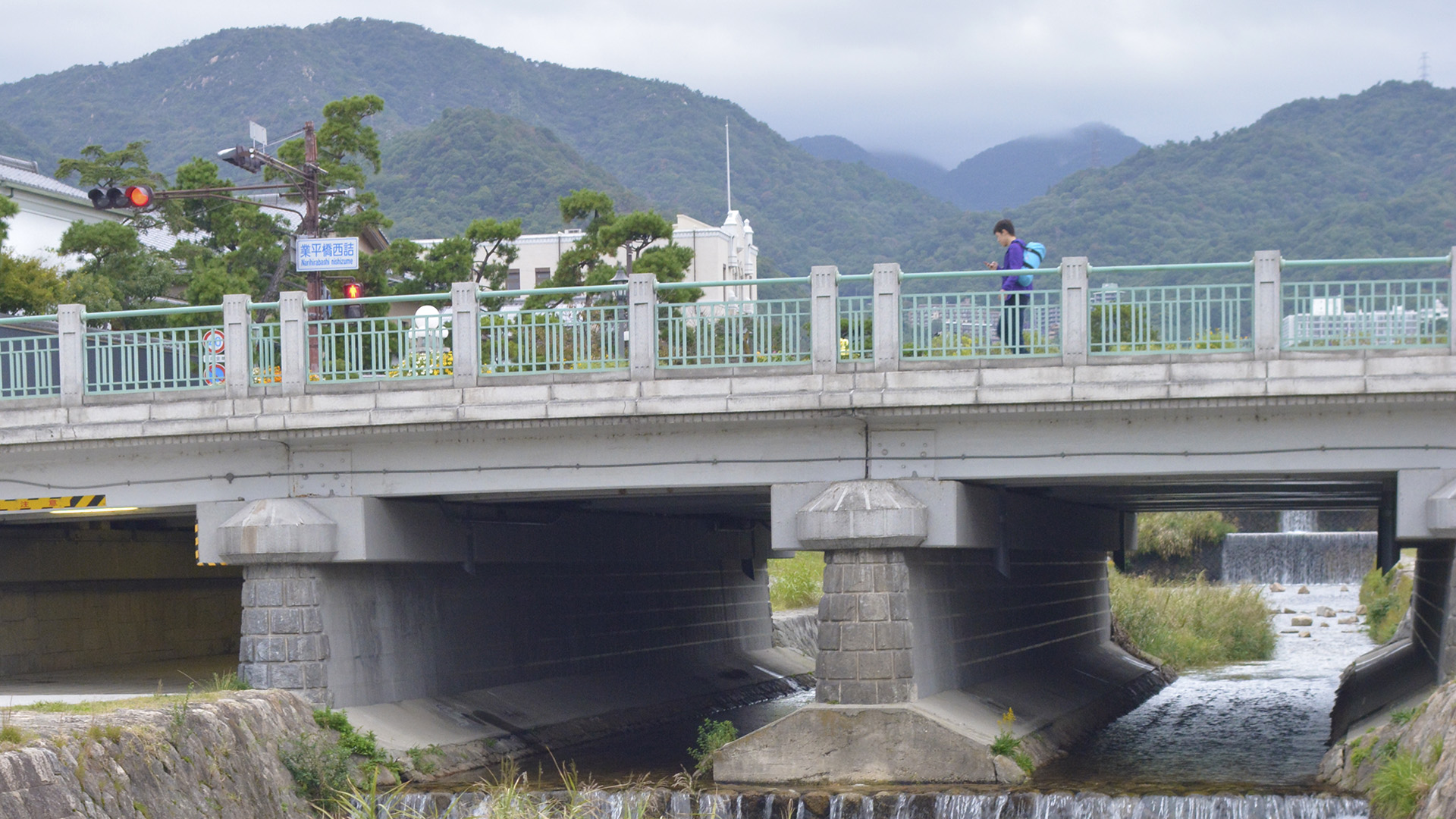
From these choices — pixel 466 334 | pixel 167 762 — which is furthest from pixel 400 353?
pixel 167 762

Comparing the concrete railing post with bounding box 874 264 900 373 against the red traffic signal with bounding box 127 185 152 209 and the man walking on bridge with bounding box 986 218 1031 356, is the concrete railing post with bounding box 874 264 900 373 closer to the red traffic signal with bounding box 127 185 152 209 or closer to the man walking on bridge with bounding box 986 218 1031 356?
the man walking on bridge with bounding box 986 218 1031 356

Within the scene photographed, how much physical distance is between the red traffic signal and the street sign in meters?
3.26

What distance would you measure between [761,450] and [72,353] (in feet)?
31.8

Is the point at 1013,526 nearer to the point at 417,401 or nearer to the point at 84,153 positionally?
the point at 417,401

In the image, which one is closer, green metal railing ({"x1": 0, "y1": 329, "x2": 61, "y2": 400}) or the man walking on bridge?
the man walking on bridge

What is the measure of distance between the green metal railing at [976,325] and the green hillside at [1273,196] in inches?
3643

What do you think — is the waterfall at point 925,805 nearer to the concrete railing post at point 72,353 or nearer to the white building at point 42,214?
the concrete railing post at point 72,353

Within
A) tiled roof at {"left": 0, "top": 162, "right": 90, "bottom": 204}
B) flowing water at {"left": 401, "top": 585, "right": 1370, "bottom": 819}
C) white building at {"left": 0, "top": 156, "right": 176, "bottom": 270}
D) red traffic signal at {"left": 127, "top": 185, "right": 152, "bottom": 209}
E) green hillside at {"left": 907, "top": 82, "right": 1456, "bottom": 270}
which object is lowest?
flowing water at {"left": 401, "top": 585, "right": 1370, "bottom": 819}

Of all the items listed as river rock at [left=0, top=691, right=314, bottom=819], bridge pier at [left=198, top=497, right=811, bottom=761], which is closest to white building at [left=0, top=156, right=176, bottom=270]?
bridge pier at [left=198, top=497, right=811, bottom=761]

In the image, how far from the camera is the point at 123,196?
28.0 metres

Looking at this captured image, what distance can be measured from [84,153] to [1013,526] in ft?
174

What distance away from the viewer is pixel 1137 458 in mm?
19281

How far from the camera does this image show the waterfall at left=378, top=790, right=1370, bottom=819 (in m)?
17.2

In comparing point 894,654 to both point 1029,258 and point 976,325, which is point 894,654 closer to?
point 976,325
